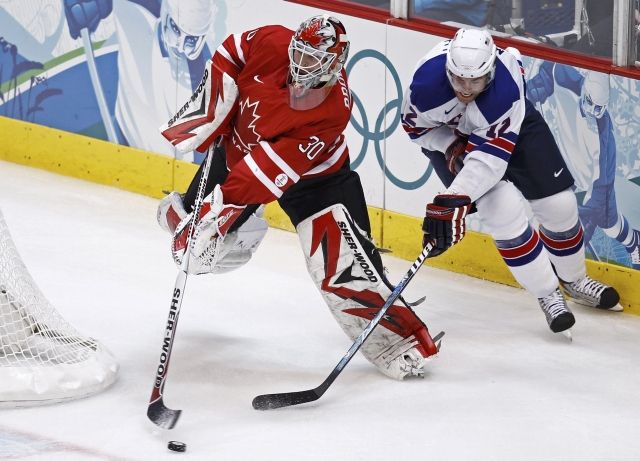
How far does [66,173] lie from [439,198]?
2737 mm

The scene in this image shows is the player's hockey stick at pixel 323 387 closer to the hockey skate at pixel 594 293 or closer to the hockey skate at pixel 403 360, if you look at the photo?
the hockey skate at pixel 403 360

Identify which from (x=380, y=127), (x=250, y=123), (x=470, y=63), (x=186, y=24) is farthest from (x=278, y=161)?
(x=186, y=24)

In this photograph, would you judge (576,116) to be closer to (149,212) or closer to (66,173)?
(149,212)

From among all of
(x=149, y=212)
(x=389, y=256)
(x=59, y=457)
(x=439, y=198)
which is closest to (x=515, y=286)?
(x=389, y=256)

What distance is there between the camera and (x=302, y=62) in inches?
157

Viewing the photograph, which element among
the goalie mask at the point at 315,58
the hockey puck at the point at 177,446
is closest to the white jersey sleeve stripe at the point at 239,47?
the goalie mask at the point at 315,58

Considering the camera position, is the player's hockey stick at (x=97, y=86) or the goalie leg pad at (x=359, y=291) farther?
the player's hockey stick at (x=97, y=86)

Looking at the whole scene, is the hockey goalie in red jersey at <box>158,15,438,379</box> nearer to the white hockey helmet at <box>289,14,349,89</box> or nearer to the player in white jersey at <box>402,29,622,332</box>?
the white hockey helmet at <box>289,14,349,89</box>

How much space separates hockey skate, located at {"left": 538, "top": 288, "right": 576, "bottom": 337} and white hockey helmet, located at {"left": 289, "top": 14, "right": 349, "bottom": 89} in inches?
48.6

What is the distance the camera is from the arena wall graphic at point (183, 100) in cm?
511

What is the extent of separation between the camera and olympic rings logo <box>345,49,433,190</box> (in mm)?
5617

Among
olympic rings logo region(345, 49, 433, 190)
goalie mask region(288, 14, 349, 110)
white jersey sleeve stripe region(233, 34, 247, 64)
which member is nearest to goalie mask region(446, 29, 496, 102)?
goalie mask region(288, 14, 349, 110)

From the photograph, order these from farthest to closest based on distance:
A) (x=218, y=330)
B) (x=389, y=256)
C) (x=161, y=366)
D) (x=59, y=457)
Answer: (x=389, y=256)
(x=218, y=330)
(x=161, y=366)
(x=59, y=457)

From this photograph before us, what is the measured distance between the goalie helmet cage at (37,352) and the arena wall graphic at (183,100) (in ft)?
5.84
